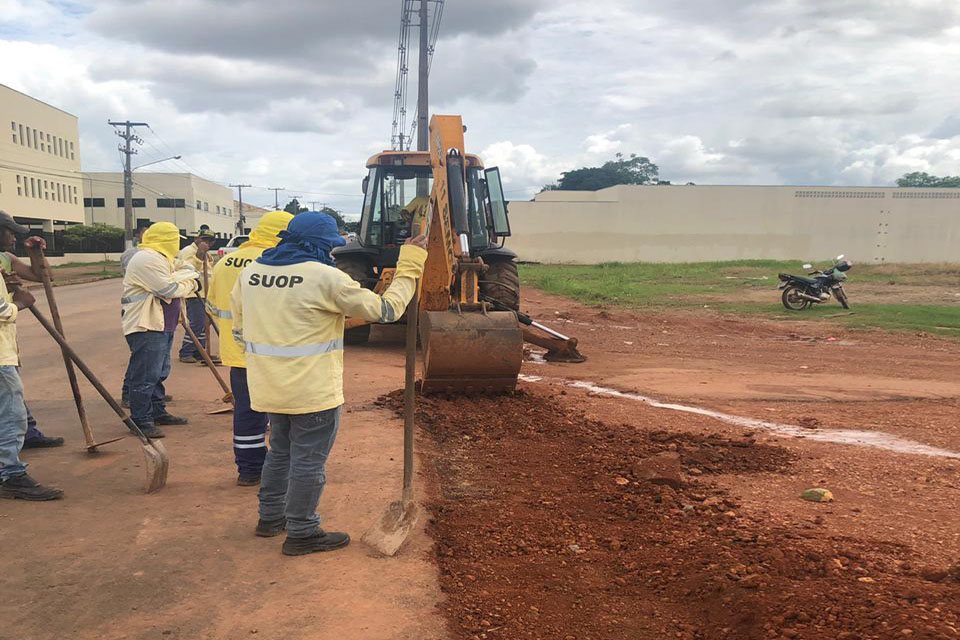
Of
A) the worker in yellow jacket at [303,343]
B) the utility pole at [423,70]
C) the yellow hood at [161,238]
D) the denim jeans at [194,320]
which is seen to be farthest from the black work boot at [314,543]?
the utility pole at [423,70]

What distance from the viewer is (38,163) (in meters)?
51.3

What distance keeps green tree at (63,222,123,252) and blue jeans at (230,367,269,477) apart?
47388 millimetres

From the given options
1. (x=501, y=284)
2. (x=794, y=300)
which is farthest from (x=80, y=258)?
(x=501, y=284)

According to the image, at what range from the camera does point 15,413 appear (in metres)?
5.24

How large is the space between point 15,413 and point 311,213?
2693 mm

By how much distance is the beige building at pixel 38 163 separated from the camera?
47344 mm

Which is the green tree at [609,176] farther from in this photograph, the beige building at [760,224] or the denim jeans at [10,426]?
the denim jeans at [10,426]

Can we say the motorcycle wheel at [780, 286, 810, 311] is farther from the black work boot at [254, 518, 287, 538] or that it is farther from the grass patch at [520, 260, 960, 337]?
the black work boot at [254, 518, 287, 538]

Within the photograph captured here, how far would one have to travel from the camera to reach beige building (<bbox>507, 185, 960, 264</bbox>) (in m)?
40.2

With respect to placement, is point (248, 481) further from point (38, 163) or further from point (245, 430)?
point (38, 163)

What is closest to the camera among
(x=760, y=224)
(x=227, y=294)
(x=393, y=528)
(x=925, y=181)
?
(x=393, y=528)

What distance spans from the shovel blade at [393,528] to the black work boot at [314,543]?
168 mm

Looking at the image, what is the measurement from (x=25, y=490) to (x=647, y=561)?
13.5 ft

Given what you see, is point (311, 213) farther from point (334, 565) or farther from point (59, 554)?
point (59, 554)
